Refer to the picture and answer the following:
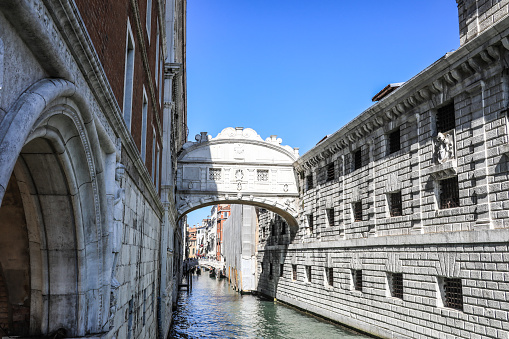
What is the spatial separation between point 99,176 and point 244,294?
101 ft

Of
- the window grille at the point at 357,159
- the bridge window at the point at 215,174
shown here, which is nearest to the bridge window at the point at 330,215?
the window grille at the point at 357,159

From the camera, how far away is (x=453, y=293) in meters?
12.4

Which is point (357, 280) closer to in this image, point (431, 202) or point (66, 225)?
point (431, 202)

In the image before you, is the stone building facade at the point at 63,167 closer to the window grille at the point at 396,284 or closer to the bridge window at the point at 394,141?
the window grille at the point at 396,284

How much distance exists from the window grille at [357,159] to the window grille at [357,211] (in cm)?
151

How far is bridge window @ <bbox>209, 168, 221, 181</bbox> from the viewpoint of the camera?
25.9 m

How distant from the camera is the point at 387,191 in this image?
15.9 m

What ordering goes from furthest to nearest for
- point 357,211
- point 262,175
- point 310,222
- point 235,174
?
point 262,175 → point 235,174 → point 310,222 → point 357,211

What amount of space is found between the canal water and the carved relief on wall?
738 cm

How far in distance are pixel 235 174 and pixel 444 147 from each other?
1447cm

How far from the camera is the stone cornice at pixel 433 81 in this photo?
11.0 meters

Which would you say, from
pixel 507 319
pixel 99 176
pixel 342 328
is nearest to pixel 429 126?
pixel 507 319

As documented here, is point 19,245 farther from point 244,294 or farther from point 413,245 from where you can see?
point 244,294

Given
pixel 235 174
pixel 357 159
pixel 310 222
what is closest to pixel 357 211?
pixel 357 159
